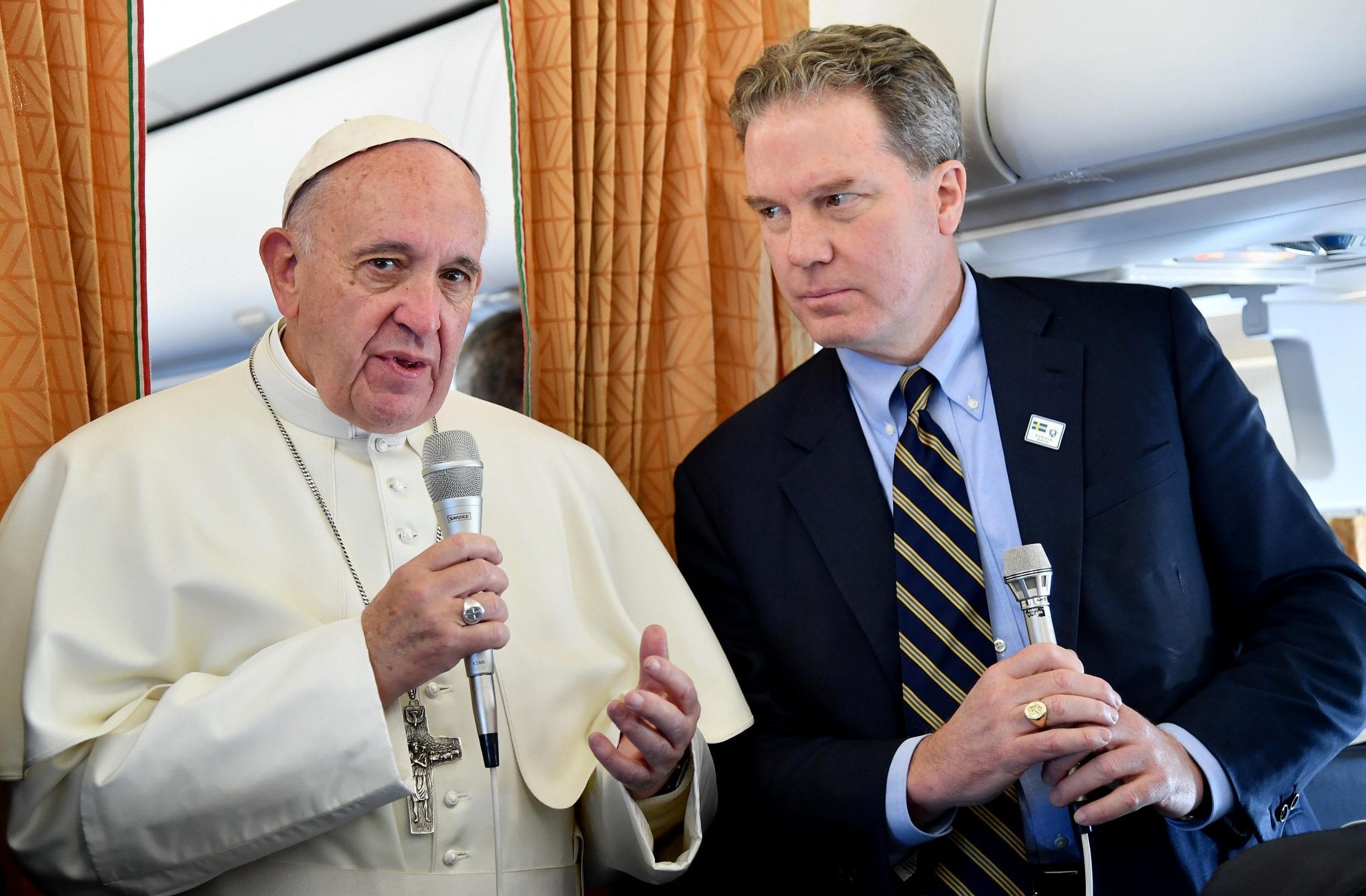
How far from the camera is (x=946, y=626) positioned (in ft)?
7.53

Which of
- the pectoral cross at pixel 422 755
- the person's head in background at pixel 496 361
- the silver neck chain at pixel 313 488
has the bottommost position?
the pectoral cross at pixel 422 755

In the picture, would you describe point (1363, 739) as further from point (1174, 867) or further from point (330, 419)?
point (330, 419)

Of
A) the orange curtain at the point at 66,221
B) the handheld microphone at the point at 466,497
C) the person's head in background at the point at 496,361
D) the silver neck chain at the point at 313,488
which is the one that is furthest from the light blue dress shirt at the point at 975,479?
the orange curtain at the point at 66,221

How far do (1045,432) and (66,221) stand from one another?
1.85 meters

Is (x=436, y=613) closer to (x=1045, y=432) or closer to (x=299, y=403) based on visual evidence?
(x=299, y=403)

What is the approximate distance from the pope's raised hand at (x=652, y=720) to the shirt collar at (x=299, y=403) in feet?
2.08

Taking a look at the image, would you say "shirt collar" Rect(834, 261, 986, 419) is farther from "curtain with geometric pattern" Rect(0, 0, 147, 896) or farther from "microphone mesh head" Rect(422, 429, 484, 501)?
"curtain with geometric pattern" Rect(0, 0, 147, 896)

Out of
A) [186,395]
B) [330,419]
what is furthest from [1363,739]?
[186,395]

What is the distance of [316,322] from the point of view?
2.04 meters

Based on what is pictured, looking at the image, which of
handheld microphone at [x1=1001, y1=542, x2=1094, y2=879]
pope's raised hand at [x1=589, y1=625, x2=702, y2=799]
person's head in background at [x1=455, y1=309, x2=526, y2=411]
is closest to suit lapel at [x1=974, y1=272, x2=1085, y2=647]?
handheld microphone at [x1=1001, y1=542, x2=1094, y2=879]

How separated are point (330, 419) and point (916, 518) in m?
1.13

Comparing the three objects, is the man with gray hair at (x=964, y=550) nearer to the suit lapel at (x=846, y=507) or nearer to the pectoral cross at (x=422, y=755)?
the suit lapel at (x=846, y=507)

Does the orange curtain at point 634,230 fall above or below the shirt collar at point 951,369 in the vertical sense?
above

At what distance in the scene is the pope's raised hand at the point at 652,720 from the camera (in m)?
1.93
